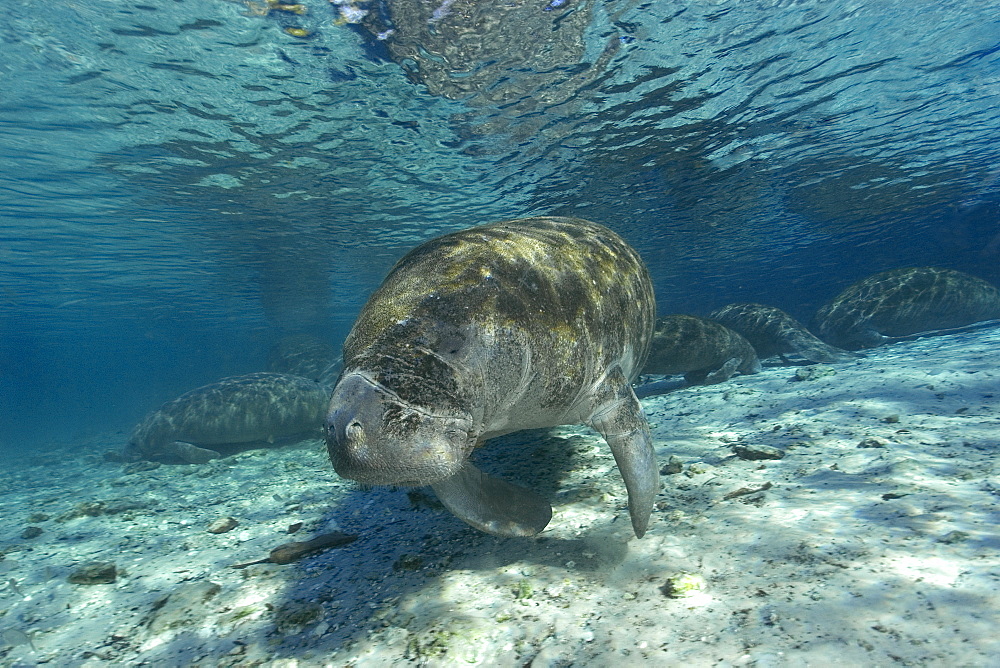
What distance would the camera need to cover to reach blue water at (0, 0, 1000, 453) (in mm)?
8727

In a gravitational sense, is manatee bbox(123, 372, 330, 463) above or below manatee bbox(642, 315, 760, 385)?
below

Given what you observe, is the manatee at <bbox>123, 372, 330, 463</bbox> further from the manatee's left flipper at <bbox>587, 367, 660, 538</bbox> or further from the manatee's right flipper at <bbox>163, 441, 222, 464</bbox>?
the manatee's left flipper at <bbox>587, 367, 660, 538</bbox>

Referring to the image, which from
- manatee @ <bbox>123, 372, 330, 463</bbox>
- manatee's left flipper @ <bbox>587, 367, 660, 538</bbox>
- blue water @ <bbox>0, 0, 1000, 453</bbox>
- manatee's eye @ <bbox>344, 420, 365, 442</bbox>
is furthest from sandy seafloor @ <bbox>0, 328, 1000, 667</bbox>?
blue water @ <bbox>0, 0, 1000, 453</bbox>

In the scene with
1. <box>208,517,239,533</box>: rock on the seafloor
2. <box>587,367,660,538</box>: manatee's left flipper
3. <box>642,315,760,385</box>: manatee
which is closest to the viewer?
<box>587,367,660,538</box>: manatee's left flipper

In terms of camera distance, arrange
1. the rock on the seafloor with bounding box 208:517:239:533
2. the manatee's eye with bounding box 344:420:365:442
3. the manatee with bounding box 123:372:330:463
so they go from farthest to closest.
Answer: the manatee with bounding box 123:372:330:463, the rock on the seafloor with bounding box 208:517:239:533, the manatee's eye with bounding box 344:420:365:442

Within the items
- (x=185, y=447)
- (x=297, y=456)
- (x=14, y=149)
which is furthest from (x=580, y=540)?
(x=14, y=149)

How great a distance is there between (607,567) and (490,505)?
0.79 metres

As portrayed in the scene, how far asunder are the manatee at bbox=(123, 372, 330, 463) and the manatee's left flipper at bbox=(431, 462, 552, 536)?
8558 mm

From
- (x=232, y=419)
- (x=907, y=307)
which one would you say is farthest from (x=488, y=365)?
(x=907, y=307)

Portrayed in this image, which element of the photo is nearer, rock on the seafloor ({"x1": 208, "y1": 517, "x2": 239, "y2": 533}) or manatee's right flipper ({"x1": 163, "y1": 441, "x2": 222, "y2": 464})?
rock on the seafloor ({"x1": 208, "y1": 517, "x2": 239, "y2": 533})

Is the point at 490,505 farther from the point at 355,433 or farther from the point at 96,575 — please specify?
the point at 96,575

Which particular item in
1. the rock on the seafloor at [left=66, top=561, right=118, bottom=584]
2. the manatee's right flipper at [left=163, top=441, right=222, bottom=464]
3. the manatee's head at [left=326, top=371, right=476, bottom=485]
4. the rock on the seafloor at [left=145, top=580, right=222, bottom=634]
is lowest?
the manatee's right flipper at [left=163, top=441, right=222, bottom=464]

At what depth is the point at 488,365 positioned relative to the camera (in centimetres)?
224

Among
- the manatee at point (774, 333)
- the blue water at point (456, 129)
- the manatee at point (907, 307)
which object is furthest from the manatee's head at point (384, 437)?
the manatee at point (907, 307)
